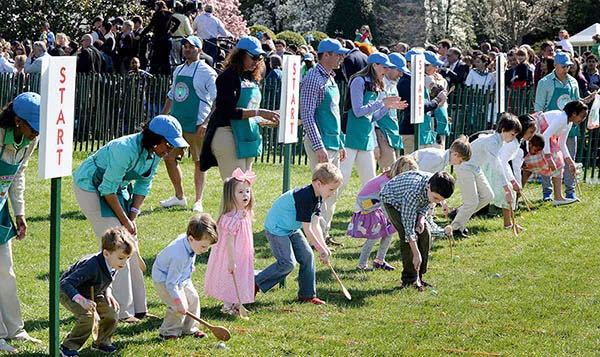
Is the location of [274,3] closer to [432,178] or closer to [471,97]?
[471,97]

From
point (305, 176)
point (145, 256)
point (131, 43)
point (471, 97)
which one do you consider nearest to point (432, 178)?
point (145, 256)

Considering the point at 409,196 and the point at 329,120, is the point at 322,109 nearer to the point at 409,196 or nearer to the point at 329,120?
the point at 329,120

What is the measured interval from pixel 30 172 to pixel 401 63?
746cm

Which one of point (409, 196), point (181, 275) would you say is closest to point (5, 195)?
point (181, 275)

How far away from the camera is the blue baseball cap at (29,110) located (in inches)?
313

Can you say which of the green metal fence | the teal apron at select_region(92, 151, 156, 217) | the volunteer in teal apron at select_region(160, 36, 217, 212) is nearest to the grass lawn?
the volunteer in teal apron at select_region(160, 36, 217, 212)

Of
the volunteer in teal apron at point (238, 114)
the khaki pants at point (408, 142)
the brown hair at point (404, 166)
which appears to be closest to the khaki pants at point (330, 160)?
the volunteer in teal apron at point (238, 114)

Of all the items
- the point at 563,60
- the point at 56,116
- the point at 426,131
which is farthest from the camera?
the point at 563,60

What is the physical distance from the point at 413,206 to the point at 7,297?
3.78 m

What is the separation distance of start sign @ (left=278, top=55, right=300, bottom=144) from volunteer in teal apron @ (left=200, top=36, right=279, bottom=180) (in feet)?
2.31

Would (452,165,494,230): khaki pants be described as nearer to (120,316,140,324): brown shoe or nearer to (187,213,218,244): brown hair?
(120,316,140,324): brown shoe

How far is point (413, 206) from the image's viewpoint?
10336 millimetres

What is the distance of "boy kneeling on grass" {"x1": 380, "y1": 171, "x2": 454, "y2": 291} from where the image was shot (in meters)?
10.1

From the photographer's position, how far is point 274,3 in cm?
5356
